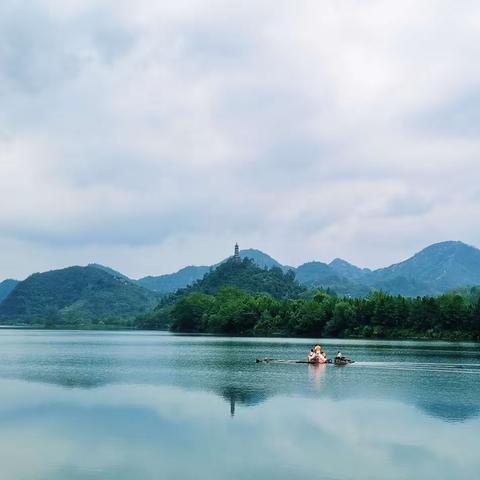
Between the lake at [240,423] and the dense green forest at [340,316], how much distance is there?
5090 centimetres

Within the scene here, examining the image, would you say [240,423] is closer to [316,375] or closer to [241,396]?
[241,396]

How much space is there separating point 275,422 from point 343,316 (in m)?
86.4

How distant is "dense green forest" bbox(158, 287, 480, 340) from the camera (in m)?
100

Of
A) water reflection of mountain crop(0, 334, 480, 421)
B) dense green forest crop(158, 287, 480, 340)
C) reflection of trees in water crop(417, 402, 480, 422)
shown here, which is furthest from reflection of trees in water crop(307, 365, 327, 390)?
dense green forest crop(158, 287, 480, 340)

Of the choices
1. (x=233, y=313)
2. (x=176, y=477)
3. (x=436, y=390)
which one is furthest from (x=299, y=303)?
(x=176, y=477)

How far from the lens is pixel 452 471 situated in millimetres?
21641

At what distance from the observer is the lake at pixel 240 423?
21.6m

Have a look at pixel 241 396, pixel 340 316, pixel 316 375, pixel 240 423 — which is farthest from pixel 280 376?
pixel 340 316

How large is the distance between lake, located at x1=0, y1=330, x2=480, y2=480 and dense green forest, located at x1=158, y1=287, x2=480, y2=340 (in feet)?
167

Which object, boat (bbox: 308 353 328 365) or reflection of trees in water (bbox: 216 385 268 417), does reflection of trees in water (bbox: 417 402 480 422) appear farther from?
boat (bbox: 308 353 328 365)

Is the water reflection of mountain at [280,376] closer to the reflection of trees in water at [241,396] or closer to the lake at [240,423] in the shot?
the reflection of trees in water at [241,396]

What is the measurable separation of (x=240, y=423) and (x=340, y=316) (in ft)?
285

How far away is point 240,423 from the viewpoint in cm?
2889

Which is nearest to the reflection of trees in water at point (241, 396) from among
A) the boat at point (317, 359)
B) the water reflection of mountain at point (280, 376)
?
the water reflection of mountain at point (280, 376)
